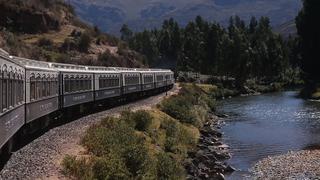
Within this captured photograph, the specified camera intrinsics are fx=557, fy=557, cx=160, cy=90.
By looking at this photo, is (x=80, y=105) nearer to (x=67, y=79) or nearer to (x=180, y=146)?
(x=67, y=79)

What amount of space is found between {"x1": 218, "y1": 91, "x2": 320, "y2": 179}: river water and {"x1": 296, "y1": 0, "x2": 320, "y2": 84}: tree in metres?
24.9

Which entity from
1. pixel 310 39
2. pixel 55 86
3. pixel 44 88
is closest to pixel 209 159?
pixel 55 86

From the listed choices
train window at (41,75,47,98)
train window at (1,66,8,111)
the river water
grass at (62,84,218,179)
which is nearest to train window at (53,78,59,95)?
train window at (41,75,47,98)

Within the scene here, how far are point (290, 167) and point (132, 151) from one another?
51.4 ft

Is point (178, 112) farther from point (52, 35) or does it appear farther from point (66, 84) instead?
point (52, 35)

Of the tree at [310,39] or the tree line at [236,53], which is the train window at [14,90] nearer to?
the tree at [310,39]

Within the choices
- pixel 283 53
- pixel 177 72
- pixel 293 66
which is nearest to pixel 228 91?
pixel 177 72

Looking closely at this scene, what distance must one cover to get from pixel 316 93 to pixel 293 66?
77.7m

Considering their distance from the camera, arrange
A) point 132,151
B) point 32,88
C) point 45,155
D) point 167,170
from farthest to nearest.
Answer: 1. point 32,88
2. point 167,170
3. point 132,151
4. point 45,155

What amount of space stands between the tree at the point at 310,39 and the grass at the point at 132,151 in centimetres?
6941

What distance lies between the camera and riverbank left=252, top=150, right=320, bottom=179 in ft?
110

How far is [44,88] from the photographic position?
28766mm

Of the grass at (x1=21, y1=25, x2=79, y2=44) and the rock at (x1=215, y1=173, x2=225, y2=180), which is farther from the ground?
the grass at (x1=21, y1=25, x2=79, y2=44)

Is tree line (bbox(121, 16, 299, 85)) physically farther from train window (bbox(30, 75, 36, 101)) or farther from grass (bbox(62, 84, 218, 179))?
train window (bbox(30, 75, 36, 101))
